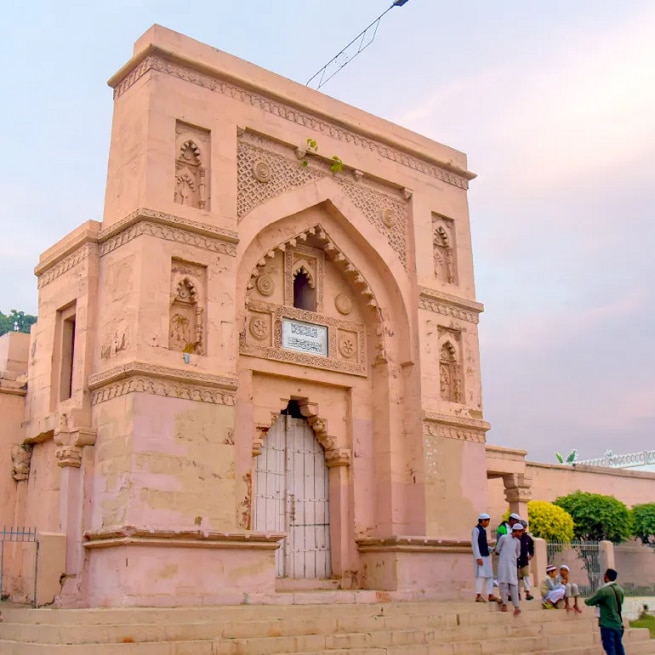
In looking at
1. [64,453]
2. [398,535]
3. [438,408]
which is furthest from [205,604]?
[438,408]

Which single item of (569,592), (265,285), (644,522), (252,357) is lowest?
(569,592)

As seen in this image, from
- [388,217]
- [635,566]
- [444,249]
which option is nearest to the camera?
[388,217]

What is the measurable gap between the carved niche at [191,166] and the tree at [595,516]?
1221 cm

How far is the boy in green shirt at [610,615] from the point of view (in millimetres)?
9055

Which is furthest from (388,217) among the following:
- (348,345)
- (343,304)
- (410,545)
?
(410,545)

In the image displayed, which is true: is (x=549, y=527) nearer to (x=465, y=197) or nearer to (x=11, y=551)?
(x=465, y=197)

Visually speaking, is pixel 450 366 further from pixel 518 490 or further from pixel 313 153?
pixel 313 153

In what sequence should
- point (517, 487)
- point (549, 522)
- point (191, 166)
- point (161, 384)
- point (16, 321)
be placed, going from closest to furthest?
point (161, 384) → point (191, 166) → point (517, 487) → point (549, 522) → point (16, 321)

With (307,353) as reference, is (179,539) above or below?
below

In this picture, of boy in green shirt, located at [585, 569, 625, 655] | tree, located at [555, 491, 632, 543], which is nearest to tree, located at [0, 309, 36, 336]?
tree, located at [555, 491, 632, 543]

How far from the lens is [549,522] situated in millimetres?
18203

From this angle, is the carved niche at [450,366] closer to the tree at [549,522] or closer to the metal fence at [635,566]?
the tree at [549,522]

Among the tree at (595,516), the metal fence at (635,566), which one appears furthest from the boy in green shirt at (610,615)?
the metal fence at (635,566)

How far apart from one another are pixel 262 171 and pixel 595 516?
1184 centimetres
